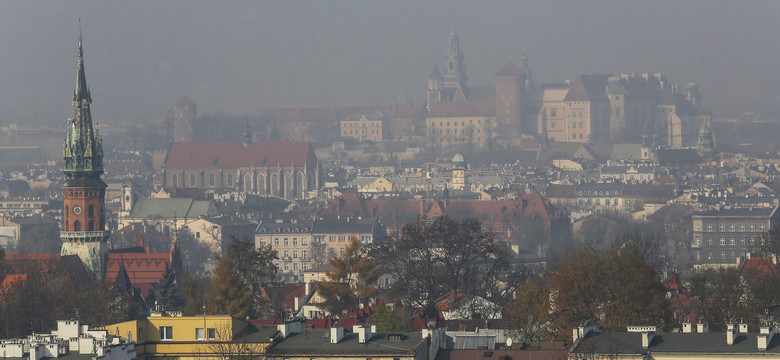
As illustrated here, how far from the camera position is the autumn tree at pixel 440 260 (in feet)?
249

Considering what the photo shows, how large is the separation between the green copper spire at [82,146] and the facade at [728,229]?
4965 cm

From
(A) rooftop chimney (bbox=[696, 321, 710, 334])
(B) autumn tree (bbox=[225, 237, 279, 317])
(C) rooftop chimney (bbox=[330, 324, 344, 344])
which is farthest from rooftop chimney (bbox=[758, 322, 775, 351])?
Answer: (B) autumn tree (bbox=[225, 237, 279, 317])

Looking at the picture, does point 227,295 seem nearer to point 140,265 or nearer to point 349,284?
point 349,284

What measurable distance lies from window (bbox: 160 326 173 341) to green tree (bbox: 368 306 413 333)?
8108mm

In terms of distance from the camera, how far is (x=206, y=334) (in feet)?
168

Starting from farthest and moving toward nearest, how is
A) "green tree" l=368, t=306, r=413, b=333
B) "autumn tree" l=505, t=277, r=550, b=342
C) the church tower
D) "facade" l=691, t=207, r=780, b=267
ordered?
"facade" l=691, t=207, r=780, b=267 → the church tower → "green tree" l=368, t=306, r=413, b=333 → "autumn tree" l=505, t=277, r=550, b=342

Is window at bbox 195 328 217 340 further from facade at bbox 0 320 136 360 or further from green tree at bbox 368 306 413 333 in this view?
green tree at bbox 368 306 413 333

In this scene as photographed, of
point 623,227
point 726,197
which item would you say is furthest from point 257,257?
point 726,197

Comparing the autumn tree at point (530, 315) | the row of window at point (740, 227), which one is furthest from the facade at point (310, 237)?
the autumn tree at point (530, 315)

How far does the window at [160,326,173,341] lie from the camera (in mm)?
51062

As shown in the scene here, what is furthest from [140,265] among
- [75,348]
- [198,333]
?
[75,348]

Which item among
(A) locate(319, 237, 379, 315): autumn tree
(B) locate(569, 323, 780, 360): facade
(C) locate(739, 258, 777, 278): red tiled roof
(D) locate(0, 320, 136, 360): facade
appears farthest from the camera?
(A) locate(319, 237, 379, 315): autumn tree

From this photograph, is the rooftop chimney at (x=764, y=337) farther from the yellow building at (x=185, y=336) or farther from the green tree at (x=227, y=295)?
the green tree at (x=227, y=295)

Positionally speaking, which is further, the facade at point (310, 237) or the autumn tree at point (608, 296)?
the facade at point (310, 237)
